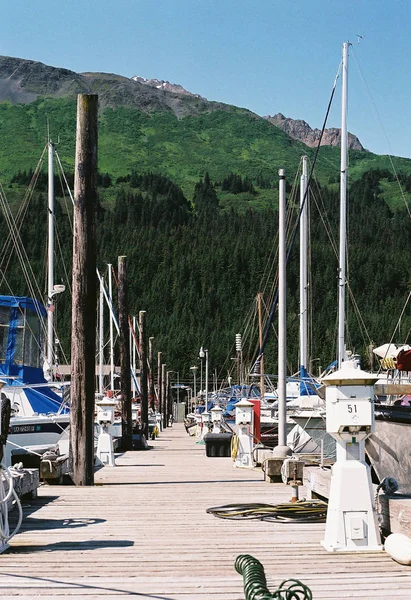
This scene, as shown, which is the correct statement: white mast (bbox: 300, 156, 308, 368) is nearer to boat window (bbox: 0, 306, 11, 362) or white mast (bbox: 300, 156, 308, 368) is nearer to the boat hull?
boat window (bbox: 0, 306, 11, 362)

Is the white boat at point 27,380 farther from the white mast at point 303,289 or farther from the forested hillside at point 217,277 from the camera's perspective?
the forested hillside at point 217,277

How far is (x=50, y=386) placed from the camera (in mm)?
23031

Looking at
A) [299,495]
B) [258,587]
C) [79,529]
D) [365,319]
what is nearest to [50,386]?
[299,495]

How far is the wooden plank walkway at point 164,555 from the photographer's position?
5.72 metres

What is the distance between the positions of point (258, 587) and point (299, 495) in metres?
6.14

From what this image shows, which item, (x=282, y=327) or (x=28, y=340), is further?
(x=28, y=340)

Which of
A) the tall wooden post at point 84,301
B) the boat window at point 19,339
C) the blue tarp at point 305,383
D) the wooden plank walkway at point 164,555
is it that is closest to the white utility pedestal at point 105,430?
the tall wooden post at point 84,301

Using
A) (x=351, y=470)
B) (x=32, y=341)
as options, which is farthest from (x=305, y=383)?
(x=351, y=470)

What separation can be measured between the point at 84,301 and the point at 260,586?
866 centimetres

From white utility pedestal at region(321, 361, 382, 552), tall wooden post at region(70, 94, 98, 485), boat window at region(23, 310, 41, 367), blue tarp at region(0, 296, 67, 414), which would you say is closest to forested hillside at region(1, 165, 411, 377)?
boat window at region(23, 310, 41, 367)

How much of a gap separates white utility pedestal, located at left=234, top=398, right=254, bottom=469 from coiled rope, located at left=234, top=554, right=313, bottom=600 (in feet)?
36.3

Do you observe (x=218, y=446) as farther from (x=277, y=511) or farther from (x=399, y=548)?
(x=399, y=548)

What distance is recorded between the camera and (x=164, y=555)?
6992 mm

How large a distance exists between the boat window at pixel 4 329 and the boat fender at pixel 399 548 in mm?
17777
